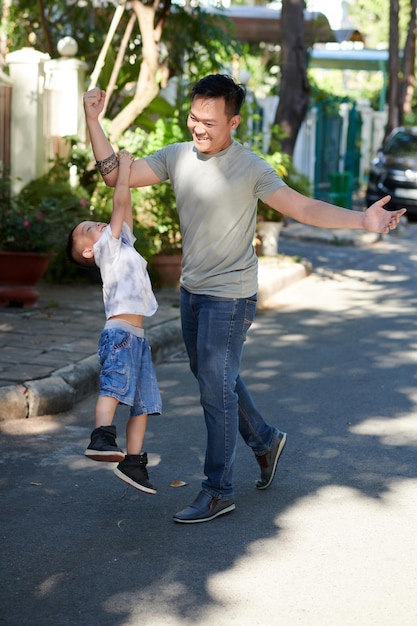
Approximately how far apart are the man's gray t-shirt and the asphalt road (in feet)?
3.44

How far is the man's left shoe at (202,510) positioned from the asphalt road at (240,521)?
0.04 metres

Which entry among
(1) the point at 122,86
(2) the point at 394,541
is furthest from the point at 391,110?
(2) the point at 394,541

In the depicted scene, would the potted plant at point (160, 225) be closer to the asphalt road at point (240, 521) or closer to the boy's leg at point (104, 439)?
the asphalt road at point (240, 521)

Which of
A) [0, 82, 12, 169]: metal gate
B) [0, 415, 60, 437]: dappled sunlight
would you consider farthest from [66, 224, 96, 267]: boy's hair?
[0, 82, 12, 169]: metal gate

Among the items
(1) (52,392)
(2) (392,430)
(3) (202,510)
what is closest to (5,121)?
(1) (52,392)

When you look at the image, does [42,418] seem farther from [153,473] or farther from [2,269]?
[2,269]

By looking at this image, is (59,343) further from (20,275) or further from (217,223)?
(217,223)

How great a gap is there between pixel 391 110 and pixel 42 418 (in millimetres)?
23445

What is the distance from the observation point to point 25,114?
11906 mm

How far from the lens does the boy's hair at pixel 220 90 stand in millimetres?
4480

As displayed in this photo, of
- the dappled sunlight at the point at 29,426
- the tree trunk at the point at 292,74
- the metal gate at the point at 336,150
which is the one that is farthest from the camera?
the metal gate at the point at 336,150

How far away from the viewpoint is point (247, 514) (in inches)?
190

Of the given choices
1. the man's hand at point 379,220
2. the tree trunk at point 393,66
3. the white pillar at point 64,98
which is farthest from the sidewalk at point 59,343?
the tree trunk at point 393,66

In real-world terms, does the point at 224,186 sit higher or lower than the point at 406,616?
higher
